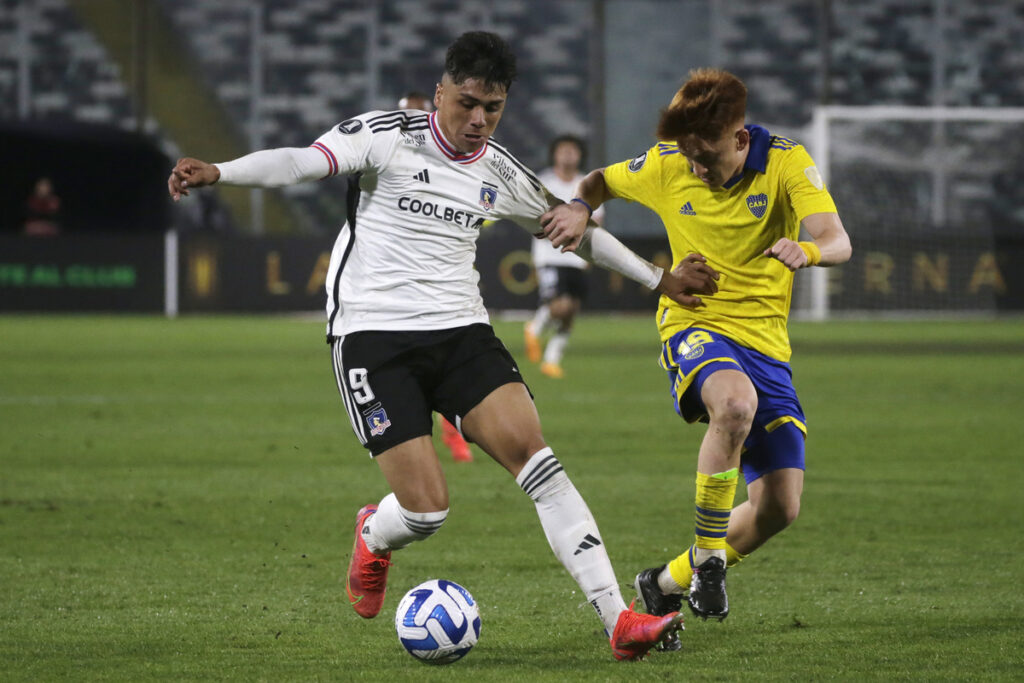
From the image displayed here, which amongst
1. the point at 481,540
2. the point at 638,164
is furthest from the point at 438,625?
the point at 481,540

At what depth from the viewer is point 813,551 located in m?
6.46

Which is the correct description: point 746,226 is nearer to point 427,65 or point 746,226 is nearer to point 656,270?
point 656,270

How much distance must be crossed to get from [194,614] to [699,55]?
25.4m

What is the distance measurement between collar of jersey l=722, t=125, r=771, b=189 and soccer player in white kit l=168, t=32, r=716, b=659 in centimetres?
77

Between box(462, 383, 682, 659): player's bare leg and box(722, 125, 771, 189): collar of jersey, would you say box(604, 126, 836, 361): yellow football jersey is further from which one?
box(462, 383, 682, 659): player's bare leg

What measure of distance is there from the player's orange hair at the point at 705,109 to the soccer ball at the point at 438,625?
1.63 metres

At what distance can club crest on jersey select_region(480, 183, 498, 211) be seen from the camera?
4996 millimetres

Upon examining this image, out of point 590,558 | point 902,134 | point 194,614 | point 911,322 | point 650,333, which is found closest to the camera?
point 590,558

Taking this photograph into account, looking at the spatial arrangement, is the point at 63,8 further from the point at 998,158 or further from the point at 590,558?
the point at 590,558

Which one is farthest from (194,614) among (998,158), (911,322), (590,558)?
(998,158)

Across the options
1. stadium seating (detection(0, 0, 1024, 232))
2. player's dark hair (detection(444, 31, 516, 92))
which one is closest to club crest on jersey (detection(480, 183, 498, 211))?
player's dark hair (detection(444, 31, 516, 92))

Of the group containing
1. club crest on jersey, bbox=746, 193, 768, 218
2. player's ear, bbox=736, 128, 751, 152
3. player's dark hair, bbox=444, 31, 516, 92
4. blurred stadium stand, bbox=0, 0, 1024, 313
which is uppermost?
→ blurred stadium stand, bbox=0, 0, 1024, 313

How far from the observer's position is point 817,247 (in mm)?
4785

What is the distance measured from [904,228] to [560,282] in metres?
11.4
